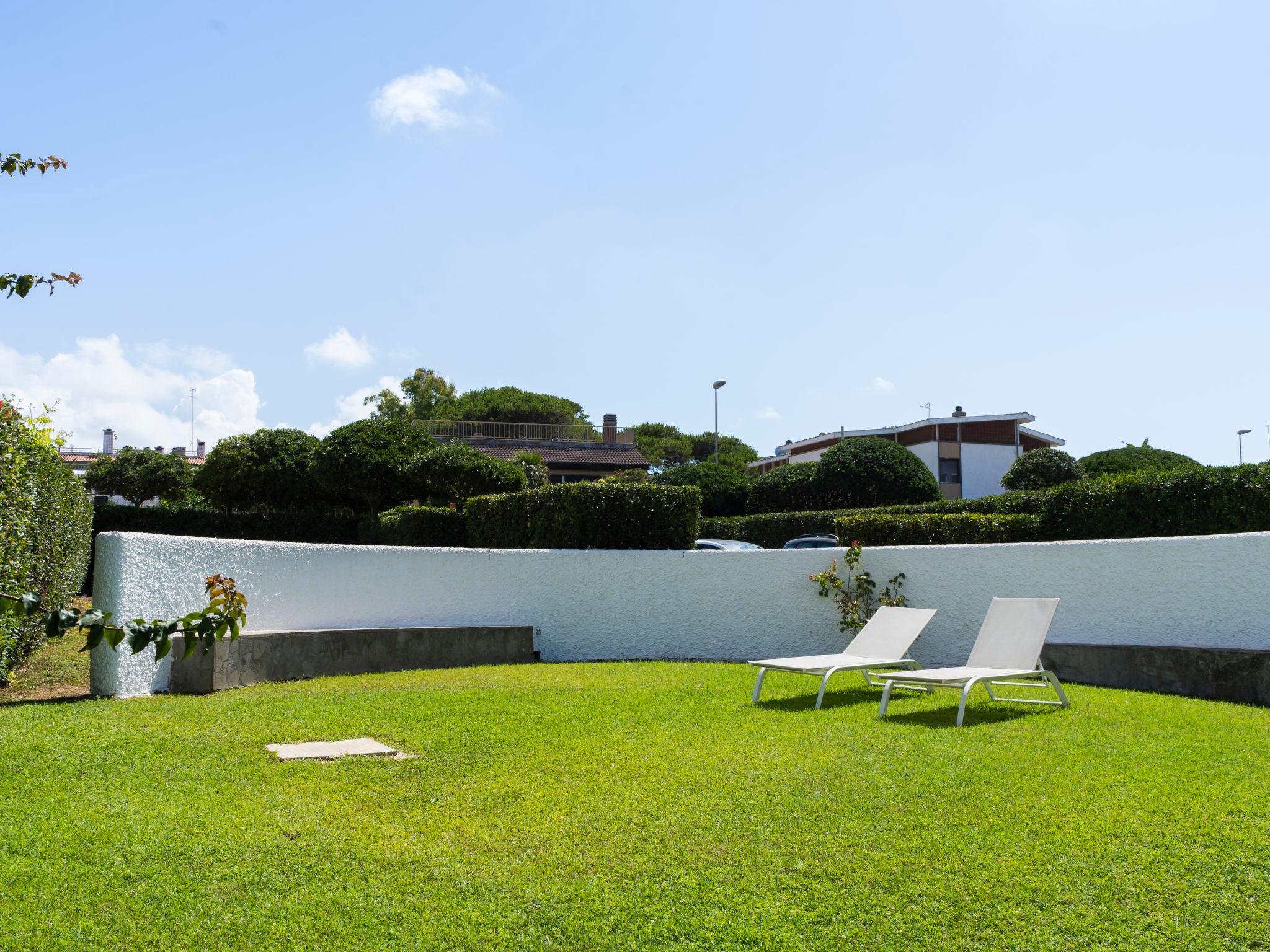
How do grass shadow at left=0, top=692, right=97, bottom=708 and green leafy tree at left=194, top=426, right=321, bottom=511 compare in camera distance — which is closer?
grass shadow at left=0, top=692, right=97, bottom=708

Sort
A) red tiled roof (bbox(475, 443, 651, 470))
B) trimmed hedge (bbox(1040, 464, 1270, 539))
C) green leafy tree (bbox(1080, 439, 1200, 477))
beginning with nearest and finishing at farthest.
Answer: trimmed hedge (bbox(1040, 464, 1270, 539))
green leafy tree (bbox(1080, 439, 1200, 477))
red tiled roof (bbox(475, 443, 651, 470))

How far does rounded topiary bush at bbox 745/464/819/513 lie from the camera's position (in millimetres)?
28562

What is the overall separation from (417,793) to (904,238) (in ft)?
33.6

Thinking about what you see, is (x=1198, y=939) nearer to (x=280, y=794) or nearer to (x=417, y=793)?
(x=417, y=793)

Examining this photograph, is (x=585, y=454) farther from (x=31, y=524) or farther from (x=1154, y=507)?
(x=31, y=524)

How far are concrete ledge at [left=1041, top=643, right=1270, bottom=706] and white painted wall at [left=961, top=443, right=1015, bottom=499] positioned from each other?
34.9m

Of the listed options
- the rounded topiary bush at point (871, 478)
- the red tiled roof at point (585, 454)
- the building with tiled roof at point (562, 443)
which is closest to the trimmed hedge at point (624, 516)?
the rounded topiary bush at point (871, 478)

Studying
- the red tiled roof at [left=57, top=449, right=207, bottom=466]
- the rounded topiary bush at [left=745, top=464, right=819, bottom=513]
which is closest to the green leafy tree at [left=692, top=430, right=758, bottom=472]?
the red tiled roof at [left=57, top=449, right=207, bottom=466]

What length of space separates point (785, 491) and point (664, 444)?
48.7 meters

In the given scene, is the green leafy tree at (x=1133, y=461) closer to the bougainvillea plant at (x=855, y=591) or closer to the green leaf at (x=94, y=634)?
the bougainvillea plant at (x=855, y=591)

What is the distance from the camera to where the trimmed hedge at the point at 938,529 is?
38.6ft

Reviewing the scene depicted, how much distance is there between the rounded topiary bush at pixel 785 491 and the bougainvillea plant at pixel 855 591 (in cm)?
1666

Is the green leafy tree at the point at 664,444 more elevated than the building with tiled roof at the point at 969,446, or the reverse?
the green leafy tree at the point at 664,444

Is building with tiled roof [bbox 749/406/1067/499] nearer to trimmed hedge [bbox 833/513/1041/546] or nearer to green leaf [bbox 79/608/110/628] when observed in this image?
trimmed hedge [bbox 833/513/1041/546]
